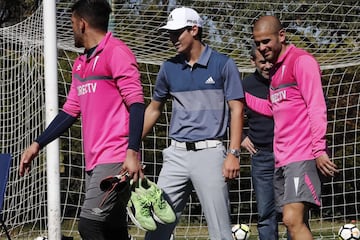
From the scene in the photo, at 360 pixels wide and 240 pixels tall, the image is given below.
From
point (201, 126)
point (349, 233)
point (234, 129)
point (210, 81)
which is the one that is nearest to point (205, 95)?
point (210, 81)

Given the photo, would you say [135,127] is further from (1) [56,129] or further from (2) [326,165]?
(2) [326,165]

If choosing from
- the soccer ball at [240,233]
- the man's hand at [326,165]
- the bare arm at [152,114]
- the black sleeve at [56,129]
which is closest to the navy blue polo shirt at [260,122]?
the bare arm at [152,114]

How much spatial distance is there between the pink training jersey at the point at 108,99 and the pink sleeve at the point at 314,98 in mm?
1196

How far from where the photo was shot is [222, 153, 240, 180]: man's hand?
6.04 metres

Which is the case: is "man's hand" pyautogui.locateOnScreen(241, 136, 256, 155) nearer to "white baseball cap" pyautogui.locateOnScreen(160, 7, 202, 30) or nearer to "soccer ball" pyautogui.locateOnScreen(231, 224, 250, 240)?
"white baseball cap" pyautogui.locateOnScreen(160, 7, 202, 30)

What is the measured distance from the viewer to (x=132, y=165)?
5.32 m

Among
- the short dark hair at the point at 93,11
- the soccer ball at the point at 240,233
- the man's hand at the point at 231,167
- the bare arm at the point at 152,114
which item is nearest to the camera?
the short dark hair at the point at 93,11

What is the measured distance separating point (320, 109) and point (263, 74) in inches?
87.3

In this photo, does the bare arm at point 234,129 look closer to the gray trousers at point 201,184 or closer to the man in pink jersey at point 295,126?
the gray trousers at point 201,184

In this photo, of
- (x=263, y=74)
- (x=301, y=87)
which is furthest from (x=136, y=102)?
(x=263, y=74)

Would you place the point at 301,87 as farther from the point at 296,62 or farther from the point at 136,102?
the point at 136,102

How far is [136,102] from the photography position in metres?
5.44

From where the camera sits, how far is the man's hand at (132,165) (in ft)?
17.5

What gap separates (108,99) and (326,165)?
1519mm
